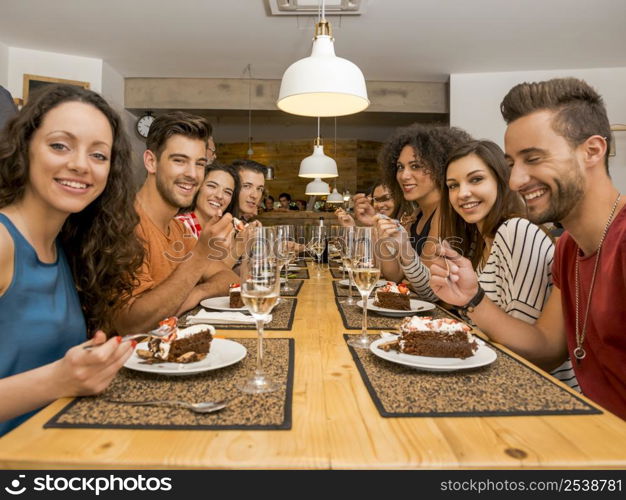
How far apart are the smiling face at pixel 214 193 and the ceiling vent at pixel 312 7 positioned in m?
1.93

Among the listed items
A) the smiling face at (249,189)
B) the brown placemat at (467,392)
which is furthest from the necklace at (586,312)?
the smiling face at (249,189)

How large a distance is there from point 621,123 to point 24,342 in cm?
754

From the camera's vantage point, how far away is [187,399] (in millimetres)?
869

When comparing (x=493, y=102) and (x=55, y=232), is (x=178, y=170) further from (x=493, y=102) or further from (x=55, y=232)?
(x=493, y=102)

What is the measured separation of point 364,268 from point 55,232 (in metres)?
0.87

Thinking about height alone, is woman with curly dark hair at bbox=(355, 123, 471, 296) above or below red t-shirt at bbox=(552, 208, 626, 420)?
above

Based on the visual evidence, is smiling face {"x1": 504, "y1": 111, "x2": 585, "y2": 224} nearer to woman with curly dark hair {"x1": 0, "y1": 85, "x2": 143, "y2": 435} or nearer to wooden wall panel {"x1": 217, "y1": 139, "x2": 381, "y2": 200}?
woman with curly dark hair {"x1": 0, "y1": 85, "x2": 143, "y2": 435}

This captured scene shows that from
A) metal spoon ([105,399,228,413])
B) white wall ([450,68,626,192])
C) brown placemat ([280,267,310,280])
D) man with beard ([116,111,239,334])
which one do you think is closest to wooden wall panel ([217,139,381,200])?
white wall ([450,68,626,192])

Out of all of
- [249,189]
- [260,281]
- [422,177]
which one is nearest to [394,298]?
[260,281]

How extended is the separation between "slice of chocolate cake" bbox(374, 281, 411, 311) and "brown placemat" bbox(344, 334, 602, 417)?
64 centimetres

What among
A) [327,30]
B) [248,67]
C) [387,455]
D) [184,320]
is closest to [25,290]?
[184,320]

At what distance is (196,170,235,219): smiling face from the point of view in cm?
338

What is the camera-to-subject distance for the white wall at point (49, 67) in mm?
5750
